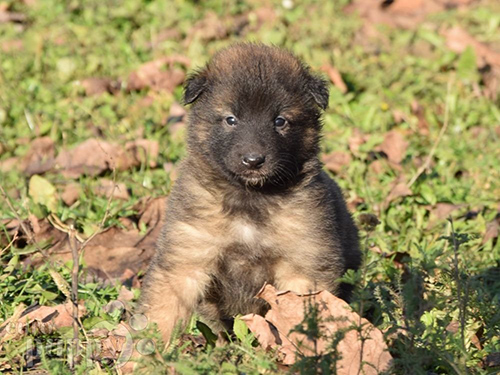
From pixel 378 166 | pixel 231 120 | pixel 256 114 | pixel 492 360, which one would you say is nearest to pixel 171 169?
pixel 378 166

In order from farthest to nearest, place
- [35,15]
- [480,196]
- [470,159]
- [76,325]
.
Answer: [35,15] → [470,159] → [480,196] → [76,325]

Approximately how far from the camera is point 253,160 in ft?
15.3

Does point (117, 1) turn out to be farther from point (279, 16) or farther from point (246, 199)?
point (246, 199)

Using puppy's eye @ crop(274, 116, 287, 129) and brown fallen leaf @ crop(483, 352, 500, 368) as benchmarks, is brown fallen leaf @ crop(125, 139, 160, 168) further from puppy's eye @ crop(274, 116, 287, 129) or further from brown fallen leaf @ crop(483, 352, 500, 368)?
brown fallen leaf @ crop(483, 352, 500, 368)

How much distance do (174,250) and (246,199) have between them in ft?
1.62

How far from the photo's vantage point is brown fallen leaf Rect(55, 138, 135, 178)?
7102mm

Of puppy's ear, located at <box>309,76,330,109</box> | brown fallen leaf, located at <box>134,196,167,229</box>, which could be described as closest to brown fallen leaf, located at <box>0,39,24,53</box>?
brown fallen leaf, located at <box>134,196,167,229</box>

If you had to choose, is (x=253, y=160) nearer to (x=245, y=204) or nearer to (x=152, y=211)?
(x=245, y=204)

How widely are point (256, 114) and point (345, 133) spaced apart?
3.47 meters

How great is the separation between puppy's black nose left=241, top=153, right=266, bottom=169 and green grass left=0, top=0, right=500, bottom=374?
2.66 ft

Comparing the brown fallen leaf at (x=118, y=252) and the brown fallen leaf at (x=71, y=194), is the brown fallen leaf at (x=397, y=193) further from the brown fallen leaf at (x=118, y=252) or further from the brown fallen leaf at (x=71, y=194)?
the brown fallen leaf at (x=71, y=194)

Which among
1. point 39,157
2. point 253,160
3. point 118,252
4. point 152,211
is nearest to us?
point 253,160

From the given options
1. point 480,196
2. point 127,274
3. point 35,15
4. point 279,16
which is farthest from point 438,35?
point 127,274

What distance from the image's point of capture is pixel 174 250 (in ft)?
15.7
